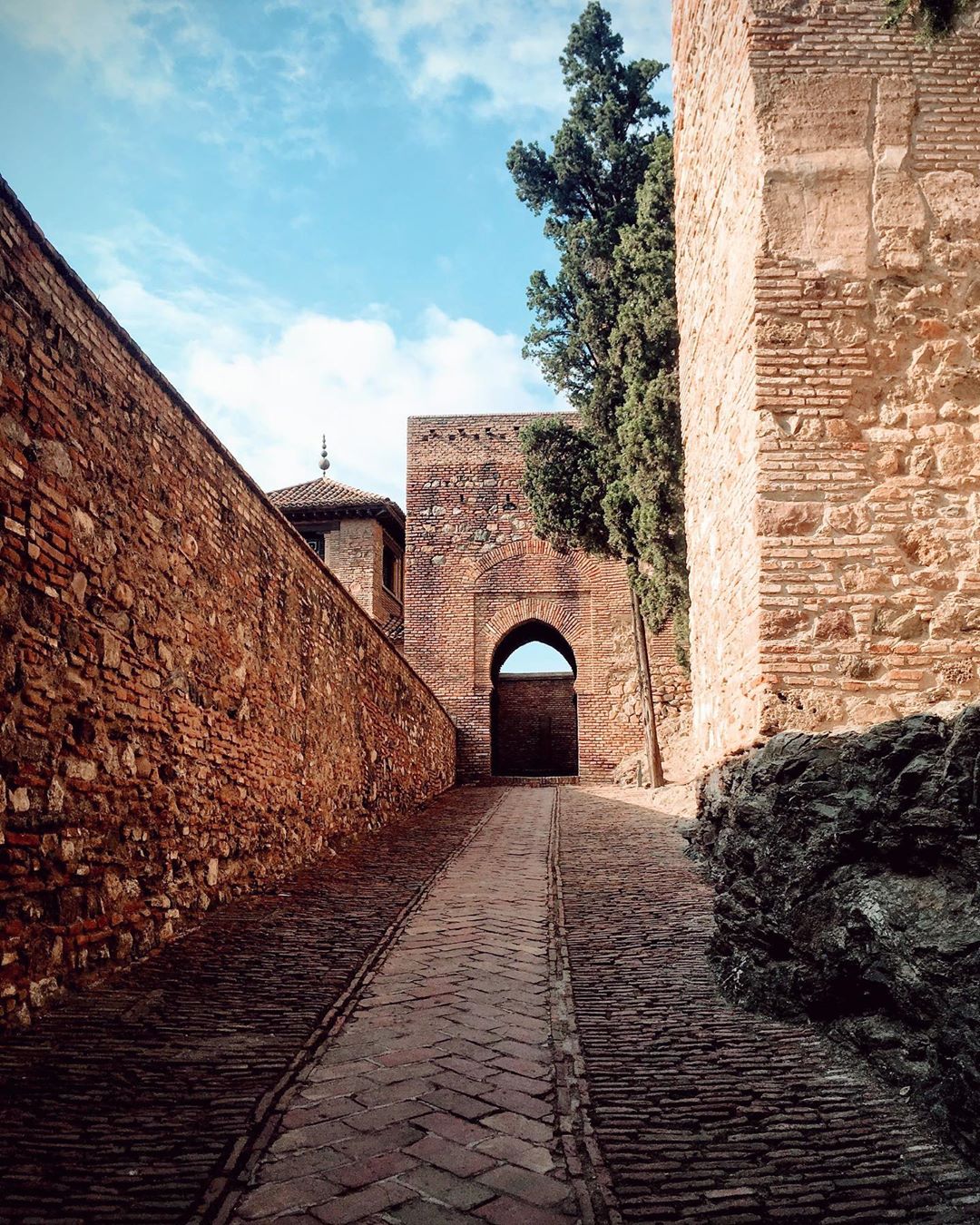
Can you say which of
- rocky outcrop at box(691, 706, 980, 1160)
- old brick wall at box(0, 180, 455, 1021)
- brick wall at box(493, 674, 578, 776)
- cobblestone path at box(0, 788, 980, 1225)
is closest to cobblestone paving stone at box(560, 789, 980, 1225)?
cobblestone path at box(0, 788, 980, 1225)

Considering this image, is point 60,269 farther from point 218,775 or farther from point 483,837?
A: point 483,837

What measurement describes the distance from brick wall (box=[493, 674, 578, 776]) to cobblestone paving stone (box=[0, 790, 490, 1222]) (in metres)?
18.7

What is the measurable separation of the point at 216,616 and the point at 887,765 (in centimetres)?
406

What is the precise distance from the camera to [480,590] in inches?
786

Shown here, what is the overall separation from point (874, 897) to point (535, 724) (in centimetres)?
2134

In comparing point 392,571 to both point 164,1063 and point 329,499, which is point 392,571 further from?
point 164,1063

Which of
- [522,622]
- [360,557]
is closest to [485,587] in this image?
[522,622]

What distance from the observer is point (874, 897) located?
3381mm

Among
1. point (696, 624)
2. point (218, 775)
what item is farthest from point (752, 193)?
point (218, 775)

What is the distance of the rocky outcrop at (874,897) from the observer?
9.36ft

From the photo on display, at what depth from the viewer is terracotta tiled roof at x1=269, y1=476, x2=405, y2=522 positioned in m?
22.1

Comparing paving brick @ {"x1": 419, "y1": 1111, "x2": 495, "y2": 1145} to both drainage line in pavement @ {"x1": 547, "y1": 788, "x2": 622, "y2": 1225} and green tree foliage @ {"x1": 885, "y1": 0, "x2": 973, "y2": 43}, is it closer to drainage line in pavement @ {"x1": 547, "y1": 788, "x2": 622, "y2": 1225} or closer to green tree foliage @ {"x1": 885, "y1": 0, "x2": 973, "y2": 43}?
drainage line in pavement @ {"x1": 547, "y1": 788, "x2": 622, "y2": 1225}

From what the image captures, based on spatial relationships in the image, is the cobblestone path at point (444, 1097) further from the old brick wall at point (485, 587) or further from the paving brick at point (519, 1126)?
the old brick wall at point (485, 587)

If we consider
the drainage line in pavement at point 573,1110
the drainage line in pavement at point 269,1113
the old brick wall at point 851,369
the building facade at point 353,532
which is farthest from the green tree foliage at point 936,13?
the building facade at point 353,532
